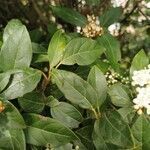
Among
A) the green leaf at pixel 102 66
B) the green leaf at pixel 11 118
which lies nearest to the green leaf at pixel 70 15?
the green leaf at pixel 102 66

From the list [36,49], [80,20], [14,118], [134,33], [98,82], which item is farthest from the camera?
[134,33]

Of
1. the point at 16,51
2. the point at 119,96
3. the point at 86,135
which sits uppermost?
the point at 16,51

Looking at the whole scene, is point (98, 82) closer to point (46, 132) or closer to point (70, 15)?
point (46, 132)

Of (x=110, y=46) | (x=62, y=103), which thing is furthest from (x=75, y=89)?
(x=110, y=46)

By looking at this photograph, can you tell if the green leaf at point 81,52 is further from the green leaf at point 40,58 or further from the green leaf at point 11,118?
the green leaf at point 11,118

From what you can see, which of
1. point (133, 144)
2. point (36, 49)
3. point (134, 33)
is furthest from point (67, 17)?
point (134, 33)

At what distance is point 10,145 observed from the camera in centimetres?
105

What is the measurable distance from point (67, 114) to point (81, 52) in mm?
188

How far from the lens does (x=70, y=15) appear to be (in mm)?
1626

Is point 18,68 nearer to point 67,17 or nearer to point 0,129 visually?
point 0,129

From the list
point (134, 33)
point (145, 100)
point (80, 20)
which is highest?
point (80, 20)

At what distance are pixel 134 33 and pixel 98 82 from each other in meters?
2.08

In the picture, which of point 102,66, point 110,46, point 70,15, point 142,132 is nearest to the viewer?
point 142,132

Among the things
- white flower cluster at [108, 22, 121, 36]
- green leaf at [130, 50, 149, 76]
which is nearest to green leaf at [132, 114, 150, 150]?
green leaf at [130, 50, 149, 76]
